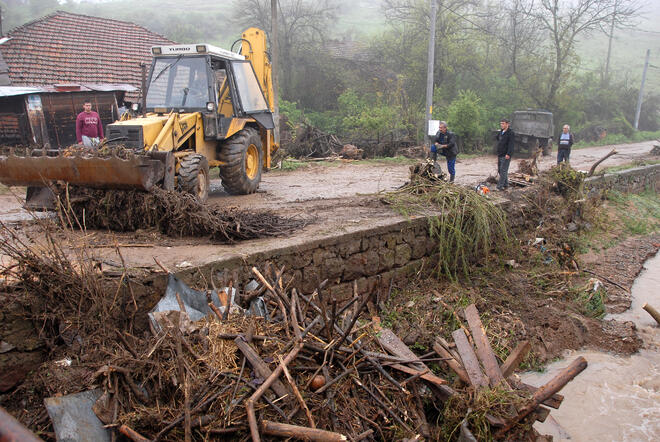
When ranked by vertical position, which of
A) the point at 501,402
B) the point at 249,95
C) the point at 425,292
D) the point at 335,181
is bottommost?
the point at 425,292

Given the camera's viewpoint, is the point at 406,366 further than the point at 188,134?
No

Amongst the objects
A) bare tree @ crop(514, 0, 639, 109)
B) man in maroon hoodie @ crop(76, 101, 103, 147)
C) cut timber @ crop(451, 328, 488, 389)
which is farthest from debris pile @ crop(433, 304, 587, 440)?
bare tree @ crop(514, 0, 639, 109)

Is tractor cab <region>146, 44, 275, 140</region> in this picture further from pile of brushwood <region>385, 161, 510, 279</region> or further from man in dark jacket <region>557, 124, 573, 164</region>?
man in dark jacket <region>557, 124, 573, 164</region>

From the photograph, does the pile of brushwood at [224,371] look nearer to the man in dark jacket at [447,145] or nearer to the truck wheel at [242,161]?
the truck wheel at [242,161]

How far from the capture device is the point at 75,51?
55.1ft

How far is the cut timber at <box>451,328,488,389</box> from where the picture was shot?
4.38 metres

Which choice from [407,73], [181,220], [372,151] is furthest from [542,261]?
[407,73]

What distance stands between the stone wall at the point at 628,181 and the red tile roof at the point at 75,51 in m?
14.3

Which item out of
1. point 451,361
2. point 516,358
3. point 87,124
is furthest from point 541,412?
point 87,124

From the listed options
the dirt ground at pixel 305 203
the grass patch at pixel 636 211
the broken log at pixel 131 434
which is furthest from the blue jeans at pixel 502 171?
the broken log at pixel 131 434

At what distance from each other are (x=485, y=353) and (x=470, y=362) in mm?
192

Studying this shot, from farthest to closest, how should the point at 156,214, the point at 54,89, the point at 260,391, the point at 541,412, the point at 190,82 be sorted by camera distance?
the point at 54,89 < the point at 190,82 < the point at 156,214 < the point at 541,412 < the point at 260,391

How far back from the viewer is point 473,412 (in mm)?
4145

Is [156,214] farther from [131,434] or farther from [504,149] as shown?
[504,149]
